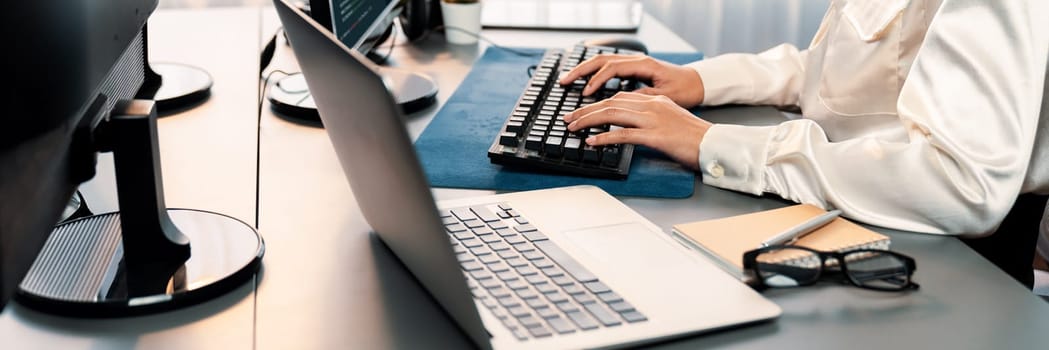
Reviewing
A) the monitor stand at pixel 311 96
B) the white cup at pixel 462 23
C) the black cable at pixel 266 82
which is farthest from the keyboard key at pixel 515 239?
the white cup at pixel 462 23

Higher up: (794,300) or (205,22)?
(794,300)

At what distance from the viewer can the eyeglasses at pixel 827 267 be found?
2.49 feet

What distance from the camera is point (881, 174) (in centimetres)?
92

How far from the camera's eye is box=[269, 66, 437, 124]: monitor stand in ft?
3.93

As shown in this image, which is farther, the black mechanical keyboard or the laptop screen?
the laptop screen

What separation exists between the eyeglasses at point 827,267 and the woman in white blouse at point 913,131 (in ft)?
0.42

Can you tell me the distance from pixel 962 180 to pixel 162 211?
2.28 ft

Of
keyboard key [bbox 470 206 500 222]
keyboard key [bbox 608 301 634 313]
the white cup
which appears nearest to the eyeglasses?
keyboard key [bbox 608 301 634 313]

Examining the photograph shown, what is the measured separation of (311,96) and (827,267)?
0.62m

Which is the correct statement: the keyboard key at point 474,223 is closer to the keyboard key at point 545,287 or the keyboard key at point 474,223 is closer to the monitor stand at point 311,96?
the keyboard key at point 545,287

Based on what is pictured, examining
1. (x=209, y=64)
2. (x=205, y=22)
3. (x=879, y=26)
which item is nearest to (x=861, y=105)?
(x=879, y=26)

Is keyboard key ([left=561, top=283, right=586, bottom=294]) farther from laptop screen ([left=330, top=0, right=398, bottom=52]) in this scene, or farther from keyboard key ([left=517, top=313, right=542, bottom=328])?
laptop screen ([left=330, top=0, right=398, bottom=52])

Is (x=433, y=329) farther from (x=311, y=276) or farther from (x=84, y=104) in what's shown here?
(x=84, y=104)

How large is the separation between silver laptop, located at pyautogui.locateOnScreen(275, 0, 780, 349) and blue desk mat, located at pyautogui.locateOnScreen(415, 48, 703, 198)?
9 centimetres
